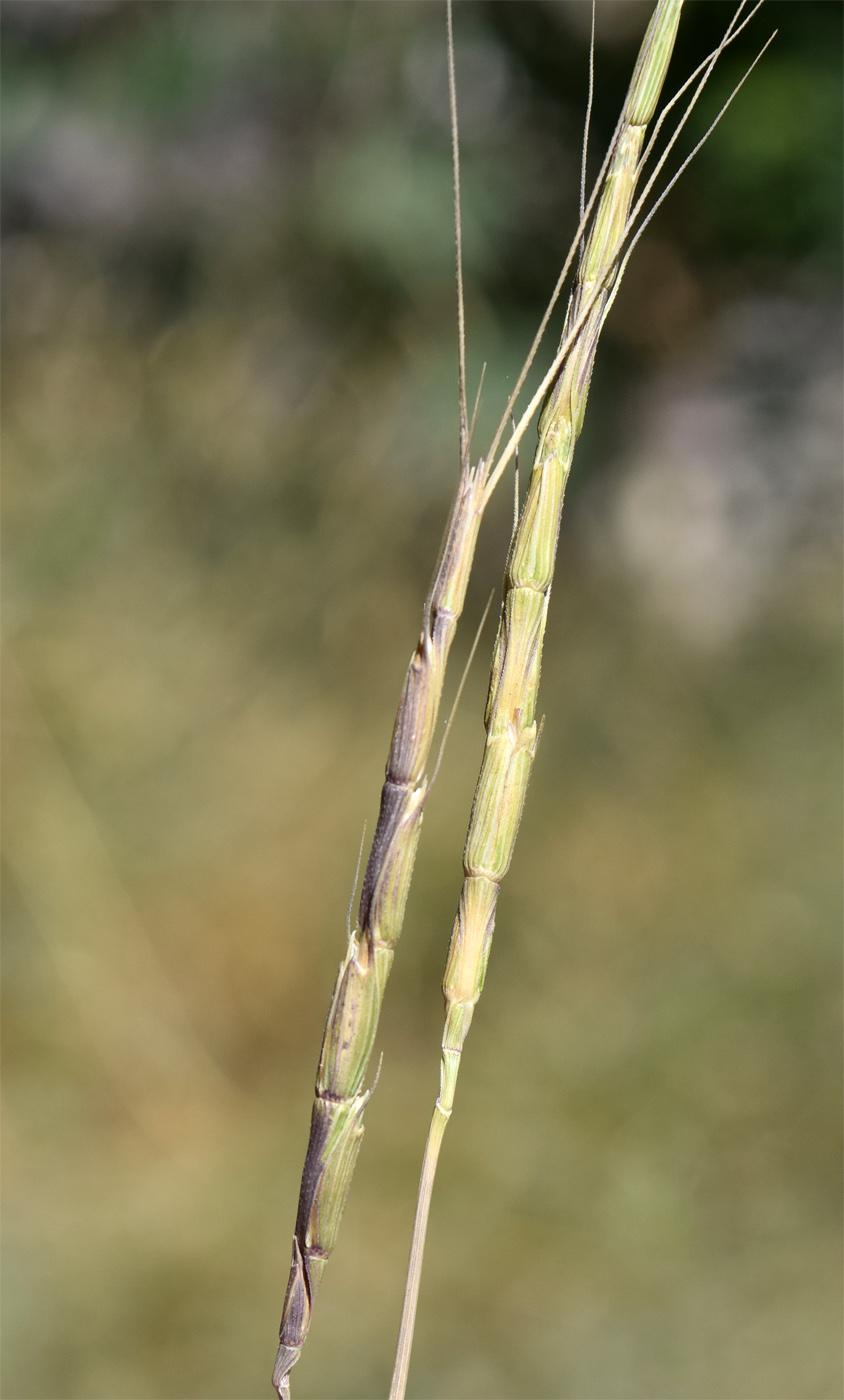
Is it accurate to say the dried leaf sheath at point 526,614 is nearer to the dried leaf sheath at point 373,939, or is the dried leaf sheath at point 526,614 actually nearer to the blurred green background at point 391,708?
the dried leaf sheath at point 373,939

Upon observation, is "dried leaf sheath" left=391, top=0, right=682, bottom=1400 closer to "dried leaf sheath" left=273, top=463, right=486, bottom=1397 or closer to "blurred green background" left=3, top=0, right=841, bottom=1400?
"dried leaf sheath" left=273, top=463, right=486, bottom=1397

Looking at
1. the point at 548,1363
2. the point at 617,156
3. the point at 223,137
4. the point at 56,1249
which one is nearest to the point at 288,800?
the point at 56,1249

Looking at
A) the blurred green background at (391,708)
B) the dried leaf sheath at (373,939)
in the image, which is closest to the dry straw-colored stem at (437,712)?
the dried leaf sheath at (373,939)

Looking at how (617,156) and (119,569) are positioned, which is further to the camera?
(119,569)

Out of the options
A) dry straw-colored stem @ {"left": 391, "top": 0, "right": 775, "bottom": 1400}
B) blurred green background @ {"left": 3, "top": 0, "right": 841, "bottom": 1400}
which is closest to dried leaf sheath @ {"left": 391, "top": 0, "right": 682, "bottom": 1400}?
dry straw-colored stem @ {"left": 391, "top": 0, "right": 775, "bottom": 1400}

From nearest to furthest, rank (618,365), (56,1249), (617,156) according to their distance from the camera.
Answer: (617,156)
(56,1249)
(618,365)

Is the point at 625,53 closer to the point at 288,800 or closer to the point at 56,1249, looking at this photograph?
the point at 288,800
